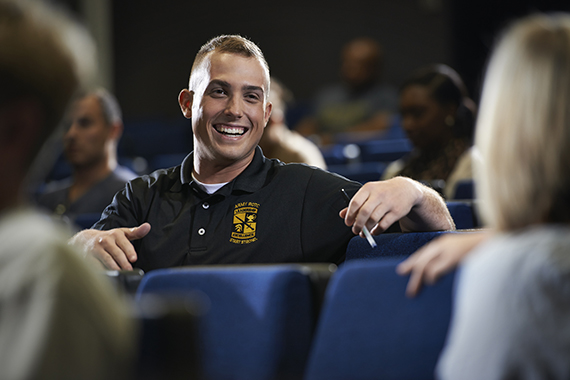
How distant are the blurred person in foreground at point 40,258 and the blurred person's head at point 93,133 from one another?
2.25m

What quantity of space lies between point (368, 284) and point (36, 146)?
43 centimetres

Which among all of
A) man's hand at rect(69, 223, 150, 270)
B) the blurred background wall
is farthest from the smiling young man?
the blurred background wall

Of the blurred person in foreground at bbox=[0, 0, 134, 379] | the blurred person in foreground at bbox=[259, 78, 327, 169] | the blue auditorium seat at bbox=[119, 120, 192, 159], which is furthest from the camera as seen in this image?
the blue auditorium seat at bbox=[119, 120, 192, 159]

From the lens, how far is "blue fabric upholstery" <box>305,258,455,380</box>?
754 mm

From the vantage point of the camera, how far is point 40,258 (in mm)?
503

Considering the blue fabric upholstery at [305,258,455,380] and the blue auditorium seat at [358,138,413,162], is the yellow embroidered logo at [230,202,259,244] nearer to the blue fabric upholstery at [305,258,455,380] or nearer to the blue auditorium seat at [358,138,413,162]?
the blue fabric upholstery at [305,258,455,380]

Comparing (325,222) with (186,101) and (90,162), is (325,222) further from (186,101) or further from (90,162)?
(90,162)

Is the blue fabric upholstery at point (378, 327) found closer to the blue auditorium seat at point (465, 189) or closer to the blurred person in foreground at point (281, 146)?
the blue auditorium seat at point (465, 189)

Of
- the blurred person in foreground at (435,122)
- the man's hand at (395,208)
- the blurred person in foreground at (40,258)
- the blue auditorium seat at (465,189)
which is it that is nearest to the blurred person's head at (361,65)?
the blurred person in foreground at (435,122)

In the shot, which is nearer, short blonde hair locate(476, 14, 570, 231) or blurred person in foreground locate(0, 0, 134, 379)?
blurred person in foreground locate(0, 0, 134, 379)

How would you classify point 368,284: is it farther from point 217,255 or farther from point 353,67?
point 353,67

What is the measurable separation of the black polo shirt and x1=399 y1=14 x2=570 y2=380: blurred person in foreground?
727mm

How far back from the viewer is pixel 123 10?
5.77 meters

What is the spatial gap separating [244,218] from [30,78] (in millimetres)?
915
